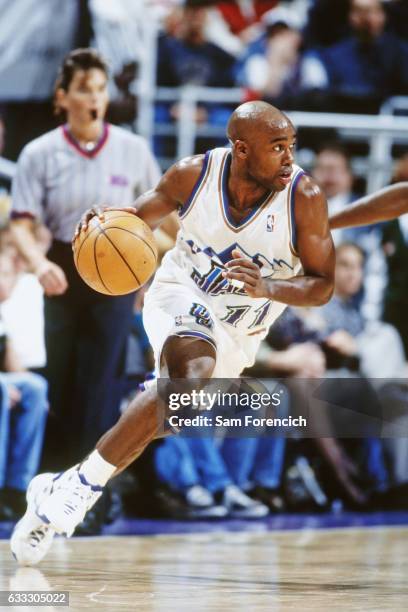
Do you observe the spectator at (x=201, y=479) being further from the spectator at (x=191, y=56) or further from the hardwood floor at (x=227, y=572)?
the spectator at (x=191, y=56)

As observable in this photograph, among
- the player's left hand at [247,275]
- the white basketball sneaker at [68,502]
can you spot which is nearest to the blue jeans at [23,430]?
the white basketball sneaker at [68,502]

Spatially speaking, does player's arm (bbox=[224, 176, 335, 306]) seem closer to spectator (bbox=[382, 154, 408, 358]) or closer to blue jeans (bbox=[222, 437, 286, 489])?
blue jeans (bbox=[222, 437, 286, 489])

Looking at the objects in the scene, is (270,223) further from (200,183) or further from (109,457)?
(109,457)

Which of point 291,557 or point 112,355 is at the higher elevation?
point 112,355

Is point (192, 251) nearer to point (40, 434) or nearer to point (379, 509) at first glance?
point (40, 434)

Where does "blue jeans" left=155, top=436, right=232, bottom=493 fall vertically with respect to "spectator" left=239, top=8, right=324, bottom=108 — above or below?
below

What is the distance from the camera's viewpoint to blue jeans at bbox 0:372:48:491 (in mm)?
5836

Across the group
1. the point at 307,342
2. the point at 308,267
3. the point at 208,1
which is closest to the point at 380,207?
the point at 308,267

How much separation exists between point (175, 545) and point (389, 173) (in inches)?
143

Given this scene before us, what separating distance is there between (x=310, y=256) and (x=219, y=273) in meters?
0.38

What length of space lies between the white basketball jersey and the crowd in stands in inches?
Result: 61.5

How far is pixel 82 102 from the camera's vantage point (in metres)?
5.55

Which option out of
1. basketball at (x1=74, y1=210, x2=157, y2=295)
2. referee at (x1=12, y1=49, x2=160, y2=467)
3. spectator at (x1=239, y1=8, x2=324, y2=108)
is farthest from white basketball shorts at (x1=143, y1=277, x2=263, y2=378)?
spectator at (x1=239, y1=8, x2=324, y2=108)

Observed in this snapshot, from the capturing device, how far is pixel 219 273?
4.14 meters
